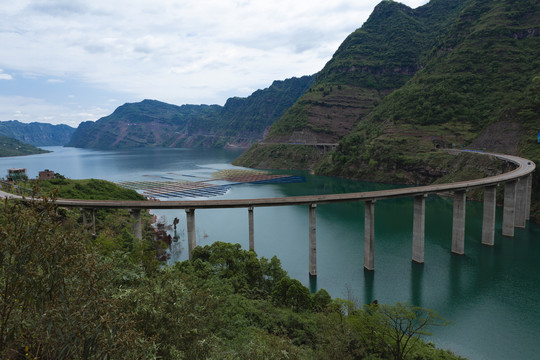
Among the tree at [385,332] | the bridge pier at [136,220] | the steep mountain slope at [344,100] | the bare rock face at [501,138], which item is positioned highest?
the steep mountain slope at [344,100]

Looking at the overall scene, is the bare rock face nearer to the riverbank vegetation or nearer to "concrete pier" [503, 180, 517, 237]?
"concrete pier" [503, 180, 517, 237]

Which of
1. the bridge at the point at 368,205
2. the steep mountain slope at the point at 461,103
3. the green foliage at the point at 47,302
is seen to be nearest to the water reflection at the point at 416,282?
the bridge at the point at 368,205

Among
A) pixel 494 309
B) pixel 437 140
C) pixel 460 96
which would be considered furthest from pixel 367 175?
pixel 494 309

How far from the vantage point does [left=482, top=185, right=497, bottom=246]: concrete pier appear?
48.3 metres

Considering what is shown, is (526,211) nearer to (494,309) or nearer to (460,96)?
(494,309)

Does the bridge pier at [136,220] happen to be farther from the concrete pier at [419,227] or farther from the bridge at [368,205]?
the concrete pier at [419,227]

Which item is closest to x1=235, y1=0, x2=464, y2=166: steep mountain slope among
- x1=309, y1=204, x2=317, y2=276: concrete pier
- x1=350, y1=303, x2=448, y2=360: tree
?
x1=309, y1=204, x2=317, y2=276: concrete pier

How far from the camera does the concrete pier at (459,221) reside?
146 ft

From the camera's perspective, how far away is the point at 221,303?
23.5 metres

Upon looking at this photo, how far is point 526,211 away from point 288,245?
45006 mm

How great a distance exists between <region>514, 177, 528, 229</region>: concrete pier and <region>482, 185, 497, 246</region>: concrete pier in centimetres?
1256

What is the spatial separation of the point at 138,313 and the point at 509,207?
5990 centimetres

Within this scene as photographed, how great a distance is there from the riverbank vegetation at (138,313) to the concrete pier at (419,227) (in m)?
13.4

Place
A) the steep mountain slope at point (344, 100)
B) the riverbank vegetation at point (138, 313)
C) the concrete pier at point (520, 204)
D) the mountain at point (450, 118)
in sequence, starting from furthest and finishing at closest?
the steep mountain slope at point (344, 100)
the mountain at point (450, 118)
the concrete pier at point (520, 204)
the riverbank vegetation at point (138, 313)
